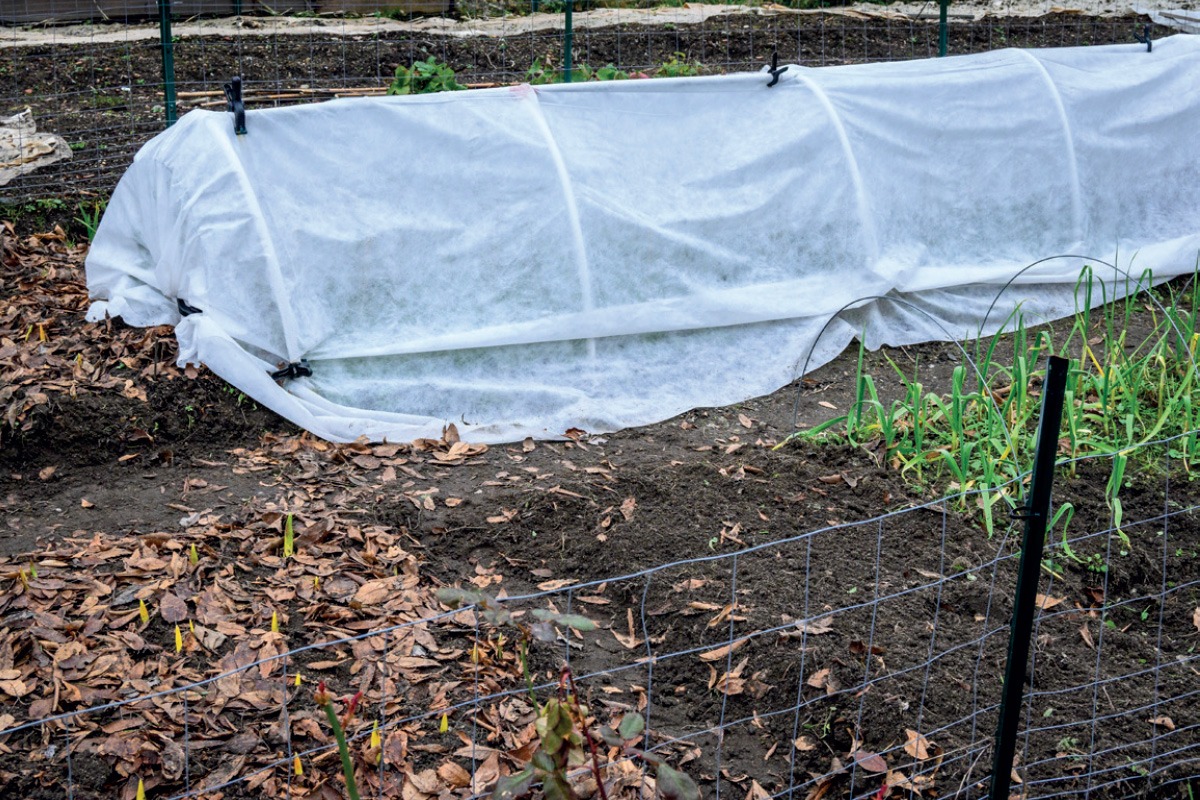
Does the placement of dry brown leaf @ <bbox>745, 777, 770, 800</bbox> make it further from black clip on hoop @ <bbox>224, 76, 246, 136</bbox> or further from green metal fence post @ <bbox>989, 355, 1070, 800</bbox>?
black clip on hoop @ <bbox>224, 76, 246, 136</bbox>

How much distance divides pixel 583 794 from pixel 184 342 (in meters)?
2.85

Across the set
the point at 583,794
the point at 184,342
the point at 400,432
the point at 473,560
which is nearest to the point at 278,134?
the point at 184,342

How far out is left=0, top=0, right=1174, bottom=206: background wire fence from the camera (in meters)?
7.14

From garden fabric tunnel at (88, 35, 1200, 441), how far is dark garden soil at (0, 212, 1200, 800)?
34cm

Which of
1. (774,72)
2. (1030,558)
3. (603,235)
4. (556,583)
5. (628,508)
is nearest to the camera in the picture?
(1030,558)

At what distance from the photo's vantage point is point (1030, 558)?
235 cm

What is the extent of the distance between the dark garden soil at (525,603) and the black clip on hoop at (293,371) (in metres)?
0.21

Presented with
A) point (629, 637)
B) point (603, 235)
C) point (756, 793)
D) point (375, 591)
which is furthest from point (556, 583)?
point (603, 235)

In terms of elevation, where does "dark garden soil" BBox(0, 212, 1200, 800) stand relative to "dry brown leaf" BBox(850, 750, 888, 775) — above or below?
above

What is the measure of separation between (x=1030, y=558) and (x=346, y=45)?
719 centimetres

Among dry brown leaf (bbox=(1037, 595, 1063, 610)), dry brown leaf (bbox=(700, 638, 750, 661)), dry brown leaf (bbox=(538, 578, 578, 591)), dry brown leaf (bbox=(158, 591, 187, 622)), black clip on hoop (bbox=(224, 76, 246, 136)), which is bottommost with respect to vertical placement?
dry brown leaf (bbox=(700, 638, 750, 661))

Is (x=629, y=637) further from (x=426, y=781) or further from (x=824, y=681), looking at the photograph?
(x=426, y=781)

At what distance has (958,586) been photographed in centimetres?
364

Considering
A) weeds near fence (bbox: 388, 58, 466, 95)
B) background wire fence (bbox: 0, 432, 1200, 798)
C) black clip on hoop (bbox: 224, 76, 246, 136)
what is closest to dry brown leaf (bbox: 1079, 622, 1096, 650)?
background wire fence (bbox: 0, 432, 1200, 798)
